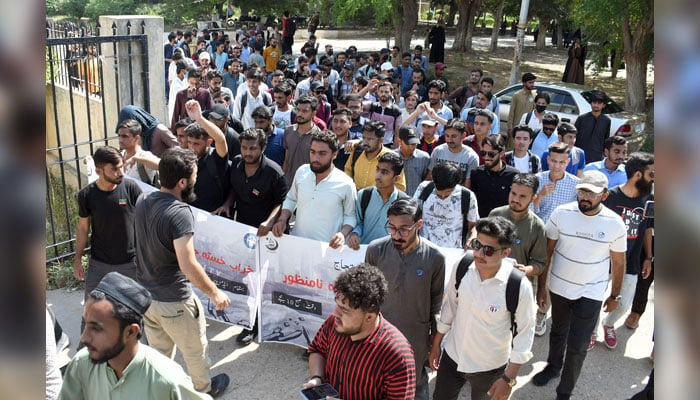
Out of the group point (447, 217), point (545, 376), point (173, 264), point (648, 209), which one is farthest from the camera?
point (447, 217)

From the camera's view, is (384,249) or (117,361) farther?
(384,249)

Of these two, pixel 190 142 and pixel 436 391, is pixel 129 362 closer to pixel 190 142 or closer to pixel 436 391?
pixel 436 391

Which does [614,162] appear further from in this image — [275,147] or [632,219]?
[275,147]

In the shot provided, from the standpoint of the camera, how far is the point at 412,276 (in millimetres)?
4207

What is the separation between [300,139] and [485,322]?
3.81 metres

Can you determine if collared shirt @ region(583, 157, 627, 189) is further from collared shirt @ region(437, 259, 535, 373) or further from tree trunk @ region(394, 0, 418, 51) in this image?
tree trunk @ region(394, 0, 418, 51)

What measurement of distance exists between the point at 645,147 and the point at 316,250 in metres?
9.53

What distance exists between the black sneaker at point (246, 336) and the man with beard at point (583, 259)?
2759 mm

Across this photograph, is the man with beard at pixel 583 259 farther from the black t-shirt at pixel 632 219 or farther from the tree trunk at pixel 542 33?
the tree trunk at pixel 542 33

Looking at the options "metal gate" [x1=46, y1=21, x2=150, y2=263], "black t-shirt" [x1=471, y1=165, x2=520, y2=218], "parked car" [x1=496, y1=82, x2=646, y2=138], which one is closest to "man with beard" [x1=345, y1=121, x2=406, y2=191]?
"black t-shirt" [x1=471, y1=165, x2=520, y2=218]

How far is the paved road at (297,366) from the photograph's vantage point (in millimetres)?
5082

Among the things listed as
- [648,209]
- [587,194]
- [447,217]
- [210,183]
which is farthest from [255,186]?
[648,209]

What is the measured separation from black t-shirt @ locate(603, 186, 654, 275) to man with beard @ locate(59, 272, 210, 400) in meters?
4.26

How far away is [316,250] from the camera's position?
5.43 meters
